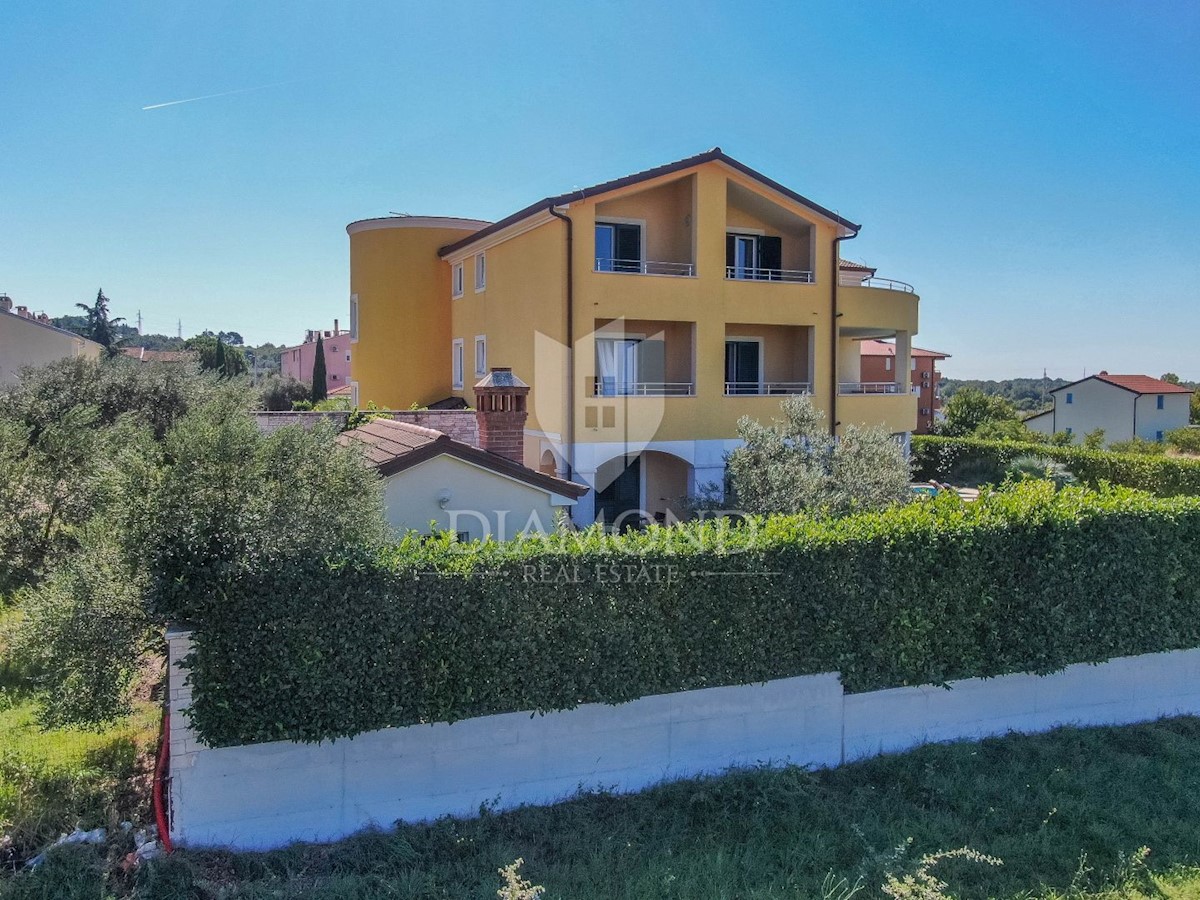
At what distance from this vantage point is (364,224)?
89.1ft

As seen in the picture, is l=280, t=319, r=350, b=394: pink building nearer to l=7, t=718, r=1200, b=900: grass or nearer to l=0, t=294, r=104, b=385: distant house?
l=0, t=294, r=104, b=385: distant house

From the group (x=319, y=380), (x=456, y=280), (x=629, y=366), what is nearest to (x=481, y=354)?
(x=456, y=280)

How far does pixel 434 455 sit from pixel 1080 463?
24.9 metres

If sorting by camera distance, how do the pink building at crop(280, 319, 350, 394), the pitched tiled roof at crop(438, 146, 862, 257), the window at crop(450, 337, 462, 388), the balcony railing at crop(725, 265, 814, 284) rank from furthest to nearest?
the pink building at crop(280, 319, 350, 394)
the window at crop(450, 337, 462, 388)
the balcony railing at crop(725, 265, 814, 284)
the pitched tiled roof at crop(438, 146, 862, 257)

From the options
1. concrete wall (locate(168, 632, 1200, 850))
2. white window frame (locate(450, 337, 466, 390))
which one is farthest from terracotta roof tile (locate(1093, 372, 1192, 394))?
concrete wall (locate(168, 632, 1200, 850))

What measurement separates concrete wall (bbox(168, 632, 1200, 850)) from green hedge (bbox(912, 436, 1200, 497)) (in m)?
10.1

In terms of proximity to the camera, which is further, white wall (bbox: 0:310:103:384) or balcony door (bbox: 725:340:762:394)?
white wall (bbox: 0:310:103:384)

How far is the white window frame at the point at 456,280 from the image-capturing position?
85.0 ft

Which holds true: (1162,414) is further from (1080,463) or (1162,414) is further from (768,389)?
(768,389)

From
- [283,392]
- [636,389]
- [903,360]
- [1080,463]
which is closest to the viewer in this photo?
[636,389]

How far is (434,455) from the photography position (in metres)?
10.4

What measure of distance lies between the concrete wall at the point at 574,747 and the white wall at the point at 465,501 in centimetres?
335

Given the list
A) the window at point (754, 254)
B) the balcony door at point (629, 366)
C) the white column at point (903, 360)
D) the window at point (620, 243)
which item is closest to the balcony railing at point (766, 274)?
the window at point (754, 254)

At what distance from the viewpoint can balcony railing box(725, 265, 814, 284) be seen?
21.0m
